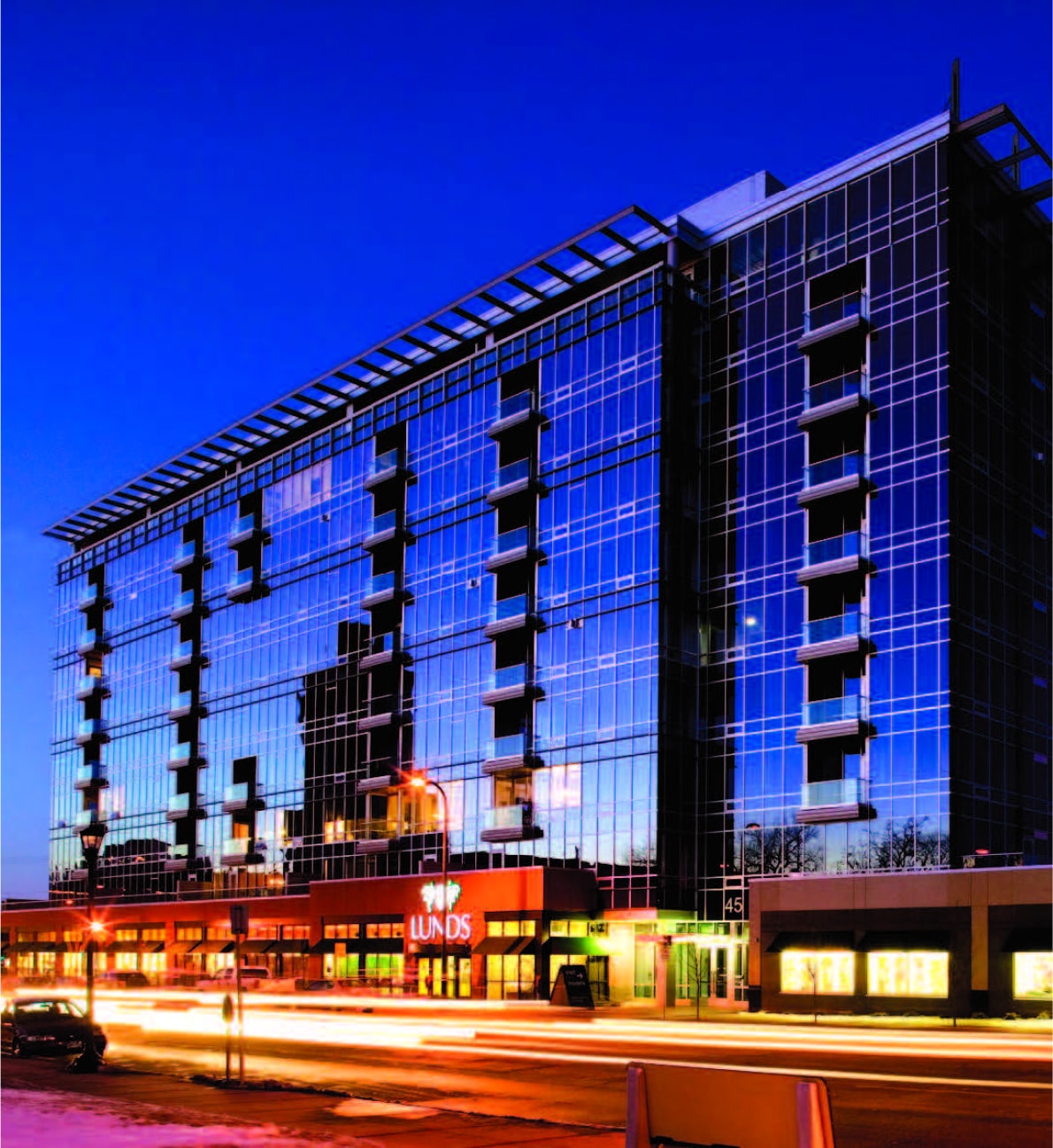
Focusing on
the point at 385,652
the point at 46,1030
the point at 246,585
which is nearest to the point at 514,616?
the point at 385,652

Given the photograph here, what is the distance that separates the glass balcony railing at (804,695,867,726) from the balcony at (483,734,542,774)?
44.9ft

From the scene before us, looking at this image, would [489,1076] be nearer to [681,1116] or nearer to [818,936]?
[681,1116]

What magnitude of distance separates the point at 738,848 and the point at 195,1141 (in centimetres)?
4091

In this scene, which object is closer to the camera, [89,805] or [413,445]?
[413,445]

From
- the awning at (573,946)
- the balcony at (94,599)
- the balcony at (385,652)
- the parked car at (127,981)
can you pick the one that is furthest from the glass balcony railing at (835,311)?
the balcony at (94,599)

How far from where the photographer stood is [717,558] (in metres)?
56.3

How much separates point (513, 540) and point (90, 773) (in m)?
50.7

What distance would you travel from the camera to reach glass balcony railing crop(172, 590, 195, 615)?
88.4m

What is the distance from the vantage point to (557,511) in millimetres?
60438

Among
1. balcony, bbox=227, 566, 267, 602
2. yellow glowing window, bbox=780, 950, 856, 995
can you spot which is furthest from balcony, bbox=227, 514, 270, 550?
yellow glowing window, bbox=780, 950, 856, 995

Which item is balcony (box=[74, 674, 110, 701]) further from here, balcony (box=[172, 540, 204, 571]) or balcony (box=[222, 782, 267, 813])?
balcony (box=[222, 782, 267, 813])

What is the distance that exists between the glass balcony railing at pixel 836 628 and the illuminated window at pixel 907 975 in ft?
36.9

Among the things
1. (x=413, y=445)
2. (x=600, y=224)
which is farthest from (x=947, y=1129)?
(x=413, y=445)

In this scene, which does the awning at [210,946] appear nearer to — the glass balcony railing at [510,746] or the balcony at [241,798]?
the balcony at [241,798]
